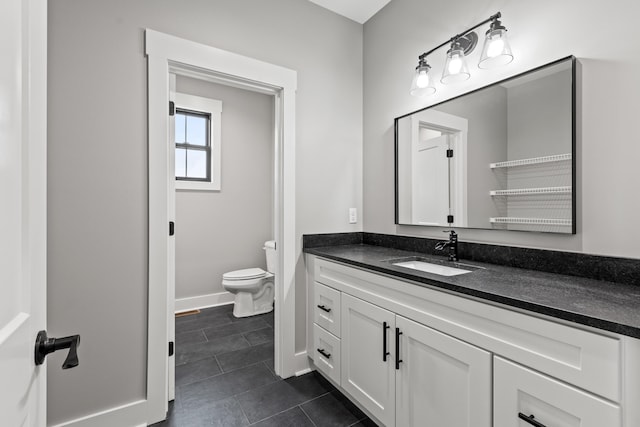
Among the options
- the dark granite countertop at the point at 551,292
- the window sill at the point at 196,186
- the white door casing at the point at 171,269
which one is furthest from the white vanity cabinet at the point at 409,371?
the window sill at the point at 196,186

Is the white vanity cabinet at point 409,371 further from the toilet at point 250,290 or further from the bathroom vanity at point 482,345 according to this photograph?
the toilet at point 250,290

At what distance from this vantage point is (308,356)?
2.18 meters

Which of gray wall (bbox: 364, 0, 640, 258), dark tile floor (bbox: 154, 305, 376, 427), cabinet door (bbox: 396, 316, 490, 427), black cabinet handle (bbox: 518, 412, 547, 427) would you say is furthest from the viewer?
dark tile floor (bbox: 154, 305, 376, 427)

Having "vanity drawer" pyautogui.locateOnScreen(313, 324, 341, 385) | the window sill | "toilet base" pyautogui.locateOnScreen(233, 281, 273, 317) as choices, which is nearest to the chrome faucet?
"vanity drawer" pyautogui.locateOnScreen(313, 324, 341, 385)

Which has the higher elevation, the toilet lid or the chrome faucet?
the chrome faucet

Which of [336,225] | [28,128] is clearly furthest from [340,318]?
[28,128]

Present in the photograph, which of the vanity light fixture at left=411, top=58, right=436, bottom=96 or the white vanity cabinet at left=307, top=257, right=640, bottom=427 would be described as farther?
the vanity light fixture at left=411, top=58, right=436, bottom=96

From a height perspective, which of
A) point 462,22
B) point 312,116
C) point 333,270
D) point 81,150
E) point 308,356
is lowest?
point 308,356

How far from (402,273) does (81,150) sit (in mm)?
1705

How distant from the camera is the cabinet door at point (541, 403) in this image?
801 mm

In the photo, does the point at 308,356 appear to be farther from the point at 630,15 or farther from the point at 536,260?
the point at 630,15

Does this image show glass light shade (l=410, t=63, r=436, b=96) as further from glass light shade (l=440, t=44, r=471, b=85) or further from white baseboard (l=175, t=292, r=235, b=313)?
white baseboard (l=175, t=292, r=235, b=313)

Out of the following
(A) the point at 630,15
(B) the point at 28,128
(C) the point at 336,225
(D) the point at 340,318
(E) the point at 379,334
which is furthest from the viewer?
(C) the point at 336,225

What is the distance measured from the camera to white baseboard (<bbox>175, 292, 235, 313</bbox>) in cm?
329
